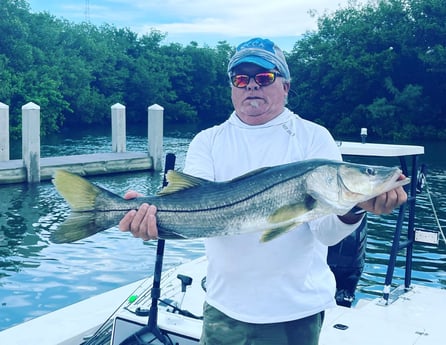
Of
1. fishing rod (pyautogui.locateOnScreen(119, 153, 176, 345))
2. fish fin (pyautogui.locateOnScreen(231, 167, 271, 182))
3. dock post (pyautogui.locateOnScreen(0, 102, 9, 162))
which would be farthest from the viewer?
dock post (pyautogui.locateOnScreen(0, 102, 9, 162))

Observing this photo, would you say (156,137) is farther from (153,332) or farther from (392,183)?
(392,183)

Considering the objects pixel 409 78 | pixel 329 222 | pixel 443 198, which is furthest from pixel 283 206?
pixel 409 78

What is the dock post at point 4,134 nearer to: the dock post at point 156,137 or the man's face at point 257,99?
the dock post at point 156,137

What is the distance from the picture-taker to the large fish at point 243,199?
271 centimetres

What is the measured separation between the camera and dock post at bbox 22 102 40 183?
19719 mm

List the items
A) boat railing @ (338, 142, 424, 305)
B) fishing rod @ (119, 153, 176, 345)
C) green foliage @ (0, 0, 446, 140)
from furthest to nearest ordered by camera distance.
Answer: green foliage @ (0, 0, 446, 140) < boat railing @ (338, 142, 424, 305) < fishing rod @ (119, 153, 176, 345)

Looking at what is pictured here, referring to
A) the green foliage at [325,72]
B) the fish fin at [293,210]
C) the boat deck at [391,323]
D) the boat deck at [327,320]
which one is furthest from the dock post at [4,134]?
the fish fin at [293,210]

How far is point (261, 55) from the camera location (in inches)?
123

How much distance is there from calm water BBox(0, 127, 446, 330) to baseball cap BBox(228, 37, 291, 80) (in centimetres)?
652

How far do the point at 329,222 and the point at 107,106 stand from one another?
56392 millimetres

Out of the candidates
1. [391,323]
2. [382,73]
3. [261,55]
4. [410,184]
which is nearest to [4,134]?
[410,184]

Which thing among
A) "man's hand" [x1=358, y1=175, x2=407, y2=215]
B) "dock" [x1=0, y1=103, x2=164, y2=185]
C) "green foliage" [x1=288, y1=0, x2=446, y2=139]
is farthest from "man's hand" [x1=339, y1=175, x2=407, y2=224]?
"green foliage" [x1=288, y1=0, x2=446, y2=139]

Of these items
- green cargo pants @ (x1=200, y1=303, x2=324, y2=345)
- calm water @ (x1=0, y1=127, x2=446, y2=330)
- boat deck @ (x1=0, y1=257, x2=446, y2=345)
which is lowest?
calm water @ (x1=0, y1=127, x2=446, y2=330)

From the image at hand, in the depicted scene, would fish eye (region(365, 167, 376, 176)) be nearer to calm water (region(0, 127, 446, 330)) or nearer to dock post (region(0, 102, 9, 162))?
calm water (region(0, 127, 446, 330))
